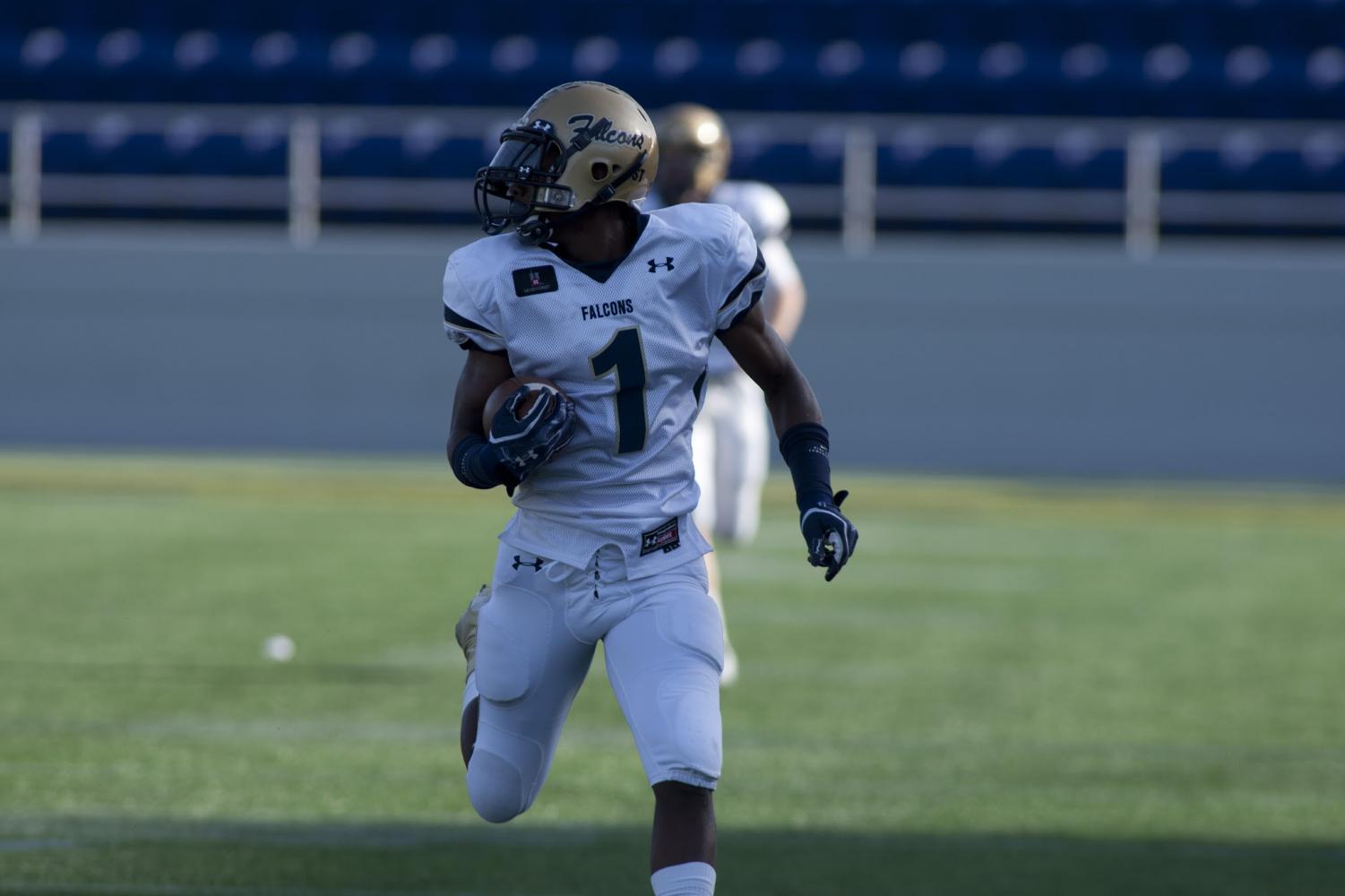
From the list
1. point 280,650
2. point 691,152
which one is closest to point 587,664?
point 691,152

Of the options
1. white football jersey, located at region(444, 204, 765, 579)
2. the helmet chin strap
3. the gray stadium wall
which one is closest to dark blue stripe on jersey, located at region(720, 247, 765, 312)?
white football jersey, located at region(444, 204, 765, 579)

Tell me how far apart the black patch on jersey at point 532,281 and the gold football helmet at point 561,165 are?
9cm

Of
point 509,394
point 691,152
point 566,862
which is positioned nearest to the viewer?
point 509,394

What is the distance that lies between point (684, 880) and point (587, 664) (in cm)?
57

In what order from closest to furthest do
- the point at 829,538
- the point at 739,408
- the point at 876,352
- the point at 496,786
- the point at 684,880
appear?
the point at 684,880, the point at 829,538, the point at 496,786, the point at 739,408, the point at 876,352

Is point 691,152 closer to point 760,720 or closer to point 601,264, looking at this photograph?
point 760,720

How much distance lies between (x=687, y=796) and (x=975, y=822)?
72.7 inches

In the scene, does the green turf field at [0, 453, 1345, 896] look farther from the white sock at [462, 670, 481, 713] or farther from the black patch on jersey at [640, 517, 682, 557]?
the black patch on jersey at [640, 517, 682, 557]

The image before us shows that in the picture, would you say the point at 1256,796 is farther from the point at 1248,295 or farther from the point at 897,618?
the point at 1248,295

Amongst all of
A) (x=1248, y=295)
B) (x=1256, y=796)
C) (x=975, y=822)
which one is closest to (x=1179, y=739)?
(x=1256, y=796)

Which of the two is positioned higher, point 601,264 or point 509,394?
point 601,264

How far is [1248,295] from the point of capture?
1579 cm

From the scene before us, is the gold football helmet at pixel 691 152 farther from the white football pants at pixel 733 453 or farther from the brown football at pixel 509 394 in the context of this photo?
the brown football at pixel 509 394

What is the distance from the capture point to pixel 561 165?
358 cm
